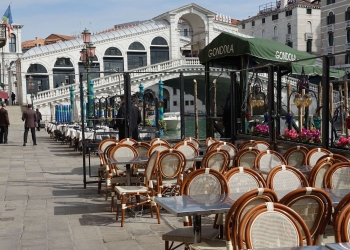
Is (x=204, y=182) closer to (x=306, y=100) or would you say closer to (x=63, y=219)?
(x=63, y=219)

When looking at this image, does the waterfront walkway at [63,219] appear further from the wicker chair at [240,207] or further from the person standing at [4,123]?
the person standing at [4,123]

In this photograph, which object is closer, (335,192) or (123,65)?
(335,192)

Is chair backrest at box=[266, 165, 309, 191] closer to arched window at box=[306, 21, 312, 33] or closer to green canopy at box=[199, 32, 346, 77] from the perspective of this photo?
green canopy at box=[199, 32, 346, 77]

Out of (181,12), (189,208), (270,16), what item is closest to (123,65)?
(181,12)

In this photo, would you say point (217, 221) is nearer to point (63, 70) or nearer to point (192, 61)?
point (192, 61)

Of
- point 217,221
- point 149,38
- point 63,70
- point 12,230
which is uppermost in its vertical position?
point 149,38

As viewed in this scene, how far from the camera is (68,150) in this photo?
1683 centimetres

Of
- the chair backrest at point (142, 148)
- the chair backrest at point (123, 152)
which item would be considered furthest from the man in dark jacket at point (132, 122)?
the chair backrest at point (123, 152)

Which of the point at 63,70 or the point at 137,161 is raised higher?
the point at 63,70

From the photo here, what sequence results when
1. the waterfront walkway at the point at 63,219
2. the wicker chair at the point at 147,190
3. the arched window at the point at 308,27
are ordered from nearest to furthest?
the waterfront walkway at the point at 63,219
the wicker chair at the point at 147,190
the arched window at the point at 308,27

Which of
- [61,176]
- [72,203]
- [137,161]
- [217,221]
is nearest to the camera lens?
[217,221]

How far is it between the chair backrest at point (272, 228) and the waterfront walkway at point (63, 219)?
2.23 metres

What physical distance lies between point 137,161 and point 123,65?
1770 inches

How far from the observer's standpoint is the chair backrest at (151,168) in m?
6.04
